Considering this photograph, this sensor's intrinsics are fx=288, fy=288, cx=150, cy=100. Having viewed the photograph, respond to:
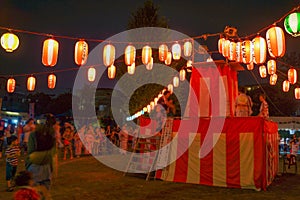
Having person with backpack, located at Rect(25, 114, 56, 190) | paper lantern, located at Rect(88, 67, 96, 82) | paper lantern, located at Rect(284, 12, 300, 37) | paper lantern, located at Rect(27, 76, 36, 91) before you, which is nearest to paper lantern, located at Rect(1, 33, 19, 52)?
paper lantern, located at Rect(88, 67, 96, 82)

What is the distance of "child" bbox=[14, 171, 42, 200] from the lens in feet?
12.1

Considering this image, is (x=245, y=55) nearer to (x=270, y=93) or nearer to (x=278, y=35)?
(x=278, y=35)

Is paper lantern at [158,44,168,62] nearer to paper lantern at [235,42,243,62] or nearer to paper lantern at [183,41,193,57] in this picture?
paper lantern at [183,41,193,57]

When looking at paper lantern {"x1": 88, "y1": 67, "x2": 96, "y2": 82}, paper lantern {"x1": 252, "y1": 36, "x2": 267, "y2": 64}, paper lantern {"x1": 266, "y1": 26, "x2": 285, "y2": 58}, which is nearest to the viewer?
paper lantern {"x1": 266, "y1": 26, "x2": 285, "y2": 58}

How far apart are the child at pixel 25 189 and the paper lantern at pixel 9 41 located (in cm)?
863

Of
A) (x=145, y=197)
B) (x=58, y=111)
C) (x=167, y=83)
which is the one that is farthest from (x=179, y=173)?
(x=58, y=111)

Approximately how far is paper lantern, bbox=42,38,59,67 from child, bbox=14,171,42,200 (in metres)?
8.17

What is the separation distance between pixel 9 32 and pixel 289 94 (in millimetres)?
33198

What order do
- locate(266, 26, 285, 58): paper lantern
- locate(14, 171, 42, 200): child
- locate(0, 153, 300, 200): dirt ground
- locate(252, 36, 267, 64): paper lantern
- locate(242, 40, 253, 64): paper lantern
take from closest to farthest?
locate(14, 171, 42, 200): child, locate(0, 153, 300, 200): dirt ground, locate(266, 26, 285, 58): paper lantern, locate(252, 36, 267, 64): paper lantern, locate(242, 40, 253, 64): paper lantern

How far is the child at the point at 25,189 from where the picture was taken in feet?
12.1

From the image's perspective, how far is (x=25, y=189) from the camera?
12.3 ft

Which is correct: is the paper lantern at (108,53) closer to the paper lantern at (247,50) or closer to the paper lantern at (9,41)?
the paper lantern at (9,41)

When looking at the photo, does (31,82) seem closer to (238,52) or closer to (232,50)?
(232,50)

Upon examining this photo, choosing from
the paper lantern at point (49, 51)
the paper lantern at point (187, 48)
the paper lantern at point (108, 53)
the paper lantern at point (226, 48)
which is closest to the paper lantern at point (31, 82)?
the paper lantern at point (49, 51)
